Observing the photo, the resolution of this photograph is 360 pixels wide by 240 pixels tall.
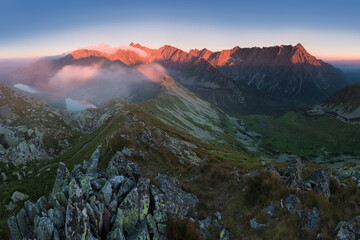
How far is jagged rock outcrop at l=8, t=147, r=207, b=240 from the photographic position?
37.2ft

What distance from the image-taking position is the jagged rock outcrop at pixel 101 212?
11.4 metres

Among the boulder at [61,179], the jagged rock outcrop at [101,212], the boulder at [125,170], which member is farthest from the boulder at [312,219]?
the boulder at [61,179]

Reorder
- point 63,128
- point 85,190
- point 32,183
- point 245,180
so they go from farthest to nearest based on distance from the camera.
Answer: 1. point 63,128
2. point 32,183
3. point 245,180
4. point 85,190

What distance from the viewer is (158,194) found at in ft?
50.6

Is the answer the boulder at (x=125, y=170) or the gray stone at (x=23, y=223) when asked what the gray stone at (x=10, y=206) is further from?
the boulder at (x=125, y=170)

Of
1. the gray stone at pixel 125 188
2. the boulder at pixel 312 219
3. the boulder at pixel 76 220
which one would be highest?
the boulder at pixel 76 220

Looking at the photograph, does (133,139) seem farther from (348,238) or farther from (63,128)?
(63,128)

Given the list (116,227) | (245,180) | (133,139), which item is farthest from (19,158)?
(245,180)

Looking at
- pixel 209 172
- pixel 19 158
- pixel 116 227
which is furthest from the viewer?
pixel 19 158

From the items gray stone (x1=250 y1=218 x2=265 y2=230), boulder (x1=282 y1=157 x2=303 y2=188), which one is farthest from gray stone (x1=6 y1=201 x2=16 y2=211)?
boulder (x1=282 y1=157 x2=303 y2=188)

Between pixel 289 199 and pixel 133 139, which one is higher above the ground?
pixel 289 199

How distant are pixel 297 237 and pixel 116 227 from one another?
13473 millimetres

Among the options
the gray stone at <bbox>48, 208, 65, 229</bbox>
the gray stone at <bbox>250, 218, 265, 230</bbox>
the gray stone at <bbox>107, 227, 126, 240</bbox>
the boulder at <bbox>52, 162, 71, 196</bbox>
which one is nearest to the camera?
the gray stone at <bbox>107, 227, 126, 240</bbox>

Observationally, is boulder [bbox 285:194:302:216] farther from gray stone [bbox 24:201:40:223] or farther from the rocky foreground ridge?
gray stone [bbox 24:201:40:223]
